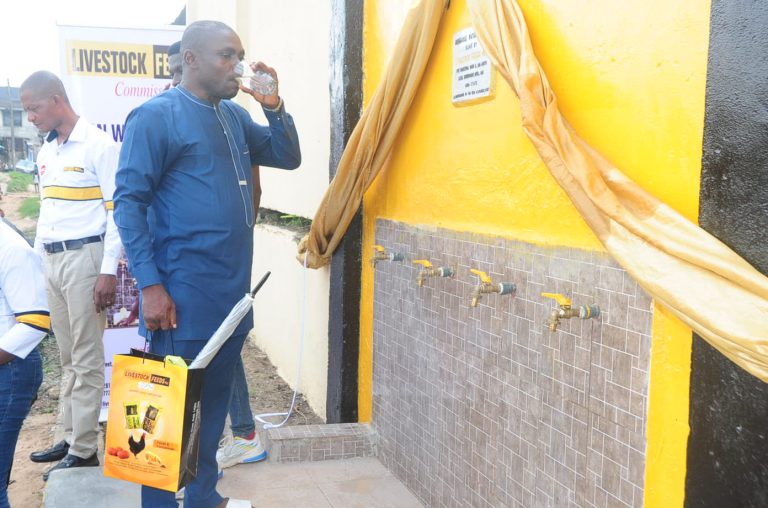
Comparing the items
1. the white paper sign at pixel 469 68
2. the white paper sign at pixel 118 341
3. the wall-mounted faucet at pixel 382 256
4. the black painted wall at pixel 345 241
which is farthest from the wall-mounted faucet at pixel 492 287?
the white paper sign at pixel 118 341

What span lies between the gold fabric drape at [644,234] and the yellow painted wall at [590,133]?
108 mm

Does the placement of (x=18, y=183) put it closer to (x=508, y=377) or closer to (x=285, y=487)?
(x=285, y=487)

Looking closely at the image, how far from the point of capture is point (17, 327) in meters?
2.97

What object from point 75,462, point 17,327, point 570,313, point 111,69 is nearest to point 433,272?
point 570,313

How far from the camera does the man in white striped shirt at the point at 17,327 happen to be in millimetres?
2994

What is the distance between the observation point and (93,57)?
509 centimetres

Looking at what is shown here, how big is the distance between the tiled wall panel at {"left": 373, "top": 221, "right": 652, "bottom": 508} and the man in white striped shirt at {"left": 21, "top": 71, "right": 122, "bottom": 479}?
61.8 inches

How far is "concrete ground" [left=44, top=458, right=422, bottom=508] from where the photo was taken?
3609 mm

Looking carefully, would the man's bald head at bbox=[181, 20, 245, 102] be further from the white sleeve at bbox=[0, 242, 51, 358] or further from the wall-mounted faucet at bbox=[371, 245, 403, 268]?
the wall-mounted faucet at bbox=[371, 245, 403, 268]

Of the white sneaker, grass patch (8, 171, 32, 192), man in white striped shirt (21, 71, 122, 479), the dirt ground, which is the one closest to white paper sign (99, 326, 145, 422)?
the dirt ground

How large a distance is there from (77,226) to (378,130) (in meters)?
1.78

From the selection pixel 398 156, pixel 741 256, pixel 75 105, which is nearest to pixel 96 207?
pixel 75 105

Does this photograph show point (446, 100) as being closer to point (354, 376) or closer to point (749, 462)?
point (354, 376)

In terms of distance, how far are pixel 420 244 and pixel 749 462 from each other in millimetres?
1965
